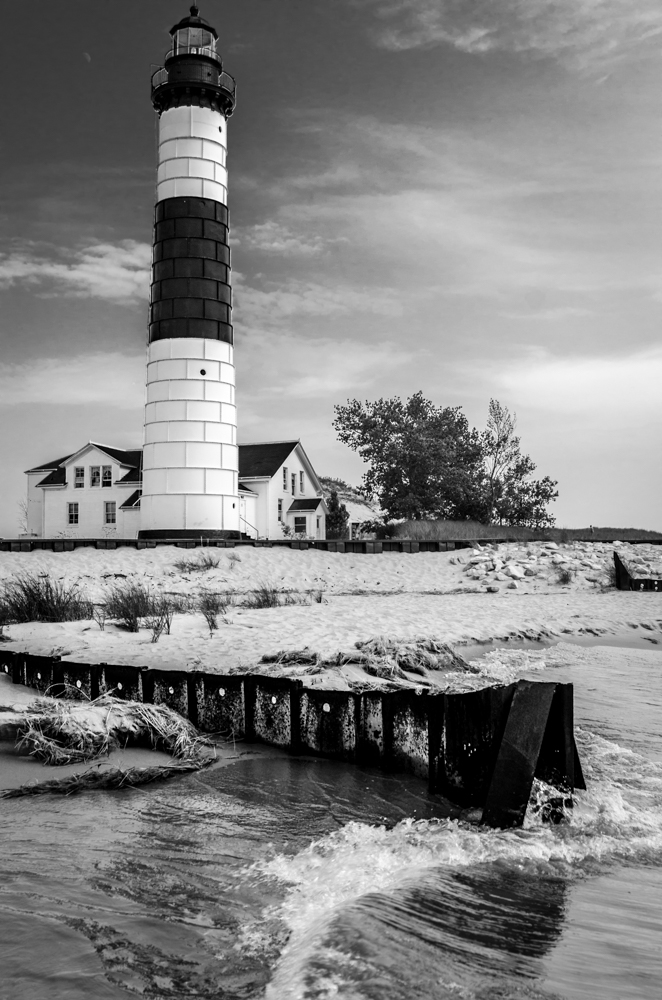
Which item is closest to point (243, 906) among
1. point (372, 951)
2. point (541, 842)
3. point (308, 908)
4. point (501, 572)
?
point (308, 908)

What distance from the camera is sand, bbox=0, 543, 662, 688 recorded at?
938 centimetres

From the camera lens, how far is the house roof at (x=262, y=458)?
37.5 m

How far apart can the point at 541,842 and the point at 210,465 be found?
24.4 meters

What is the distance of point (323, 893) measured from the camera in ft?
12.3

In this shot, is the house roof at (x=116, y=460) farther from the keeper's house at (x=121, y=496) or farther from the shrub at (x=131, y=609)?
the shrub at (x=131, y=609)

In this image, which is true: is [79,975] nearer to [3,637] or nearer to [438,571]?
[3,637]

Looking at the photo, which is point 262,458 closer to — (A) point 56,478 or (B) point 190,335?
(A) point 56,478

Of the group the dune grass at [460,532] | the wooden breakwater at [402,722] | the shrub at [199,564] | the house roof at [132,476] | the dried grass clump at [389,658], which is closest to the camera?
the wooden breakwater at [402,722]

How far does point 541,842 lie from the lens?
174 inches

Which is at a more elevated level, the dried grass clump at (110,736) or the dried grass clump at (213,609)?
the dried grass clump at (213,609)

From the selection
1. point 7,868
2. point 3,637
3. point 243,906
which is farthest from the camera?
point 3,637

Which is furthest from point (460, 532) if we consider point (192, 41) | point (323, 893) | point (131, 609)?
point (323, 893)

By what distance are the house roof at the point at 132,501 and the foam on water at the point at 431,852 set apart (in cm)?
3372

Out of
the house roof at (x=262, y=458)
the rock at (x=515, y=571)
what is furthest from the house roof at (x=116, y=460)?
the rock at (x=515, y=571)
